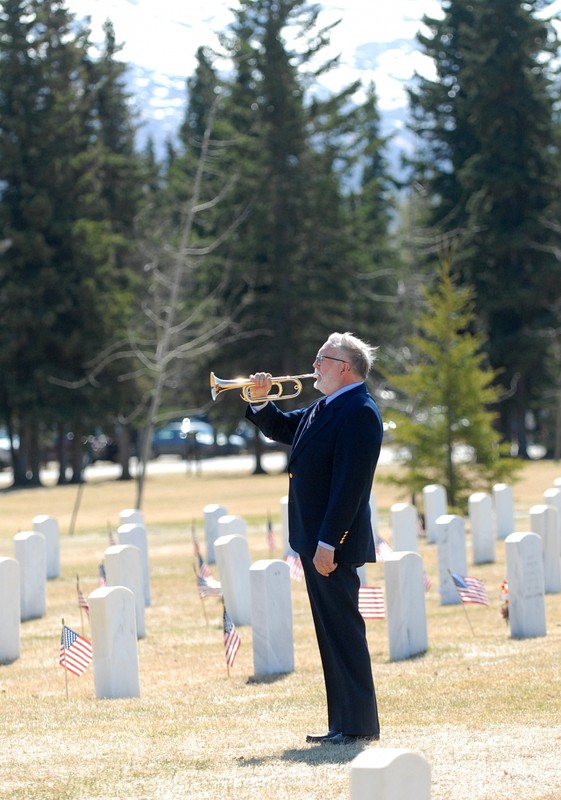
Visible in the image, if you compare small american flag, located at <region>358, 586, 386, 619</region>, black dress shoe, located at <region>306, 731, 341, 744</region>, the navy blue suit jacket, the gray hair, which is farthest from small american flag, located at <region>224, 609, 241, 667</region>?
the gray hair

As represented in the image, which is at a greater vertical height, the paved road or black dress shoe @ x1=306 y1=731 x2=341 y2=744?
black dress shoe @ x1=306 y1=731 x2=341 y2=744

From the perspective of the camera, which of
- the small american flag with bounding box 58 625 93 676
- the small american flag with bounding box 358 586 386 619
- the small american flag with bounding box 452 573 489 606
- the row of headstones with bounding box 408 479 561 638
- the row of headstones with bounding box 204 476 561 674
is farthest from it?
the small american flag with bounding box 452 573 489 606

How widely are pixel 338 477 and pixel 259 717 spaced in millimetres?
1891

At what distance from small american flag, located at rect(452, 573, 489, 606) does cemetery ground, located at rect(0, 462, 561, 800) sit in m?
0.28

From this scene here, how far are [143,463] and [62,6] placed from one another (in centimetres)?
2815

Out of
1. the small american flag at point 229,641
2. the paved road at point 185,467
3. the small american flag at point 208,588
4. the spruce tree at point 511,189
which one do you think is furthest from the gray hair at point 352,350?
the paved road at point 185,467

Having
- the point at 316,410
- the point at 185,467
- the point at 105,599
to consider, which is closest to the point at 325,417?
the point at 316,410

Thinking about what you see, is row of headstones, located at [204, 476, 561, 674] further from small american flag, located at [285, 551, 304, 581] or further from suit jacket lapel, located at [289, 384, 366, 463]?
suit jacket lapel, located at [289, 384, 366, 463]

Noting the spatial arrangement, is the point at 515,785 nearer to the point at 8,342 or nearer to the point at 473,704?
the point at 473,704

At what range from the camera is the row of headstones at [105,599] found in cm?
903

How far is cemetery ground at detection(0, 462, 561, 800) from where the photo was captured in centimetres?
634

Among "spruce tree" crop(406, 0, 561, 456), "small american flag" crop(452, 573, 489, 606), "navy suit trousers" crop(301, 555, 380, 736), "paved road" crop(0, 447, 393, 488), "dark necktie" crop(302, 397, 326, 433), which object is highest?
"spruce tree" crop(406, 0, 561, 456)

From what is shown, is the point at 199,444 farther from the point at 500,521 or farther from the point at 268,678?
the point at 268,678

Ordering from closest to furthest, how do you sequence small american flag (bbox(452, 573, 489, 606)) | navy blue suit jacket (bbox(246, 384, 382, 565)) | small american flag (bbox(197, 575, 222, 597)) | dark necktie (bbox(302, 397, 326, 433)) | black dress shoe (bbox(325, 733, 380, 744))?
navy blue suit jacket (bbox(246, 384, 382, 565))
black dress shoe (bbox(325, 733, 380, 744))
dark necktie (bbox(302, 397, 326, 433))
small american flag (bbox(452, 573, 489, 606))
small american flag (bbox(197, 575, 222, 597))
